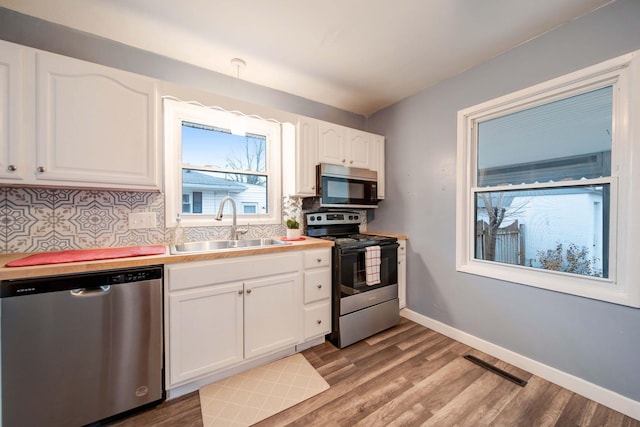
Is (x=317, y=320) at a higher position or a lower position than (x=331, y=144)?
lower

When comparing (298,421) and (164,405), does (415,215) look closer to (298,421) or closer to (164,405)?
(298,421)

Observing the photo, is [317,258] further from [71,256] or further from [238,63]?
[238,63]

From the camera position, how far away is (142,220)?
1872mm

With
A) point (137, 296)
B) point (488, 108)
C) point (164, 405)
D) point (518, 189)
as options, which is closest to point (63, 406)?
point (164, 405)

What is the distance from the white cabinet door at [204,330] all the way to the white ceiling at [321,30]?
185 cm

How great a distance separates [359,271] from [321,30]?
6.52 ft

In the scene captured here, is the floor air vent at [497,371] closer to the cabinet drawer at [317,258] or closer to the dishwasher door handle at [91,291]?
the cabinet drawer at [317,258]

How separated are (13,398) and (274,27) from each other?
2.57 meters

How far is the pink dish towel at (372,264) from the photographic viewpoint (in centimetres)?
225

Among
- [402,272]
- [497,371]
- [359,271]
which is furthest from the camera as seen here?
[402,272]

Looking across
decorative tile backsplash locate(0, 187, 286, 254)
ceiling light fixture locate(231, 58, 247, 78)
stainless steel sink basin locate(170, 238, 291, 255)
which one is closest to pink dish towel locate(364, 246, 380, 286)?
stainless steel sink basin locate(170, 238, 291, 255)

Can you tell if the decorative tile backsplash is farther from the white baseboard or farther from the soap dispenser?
the white baseboard

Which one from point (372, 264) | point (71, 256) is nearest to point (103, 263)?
point (71, 256)

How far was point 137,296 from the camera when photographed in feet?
4.51
